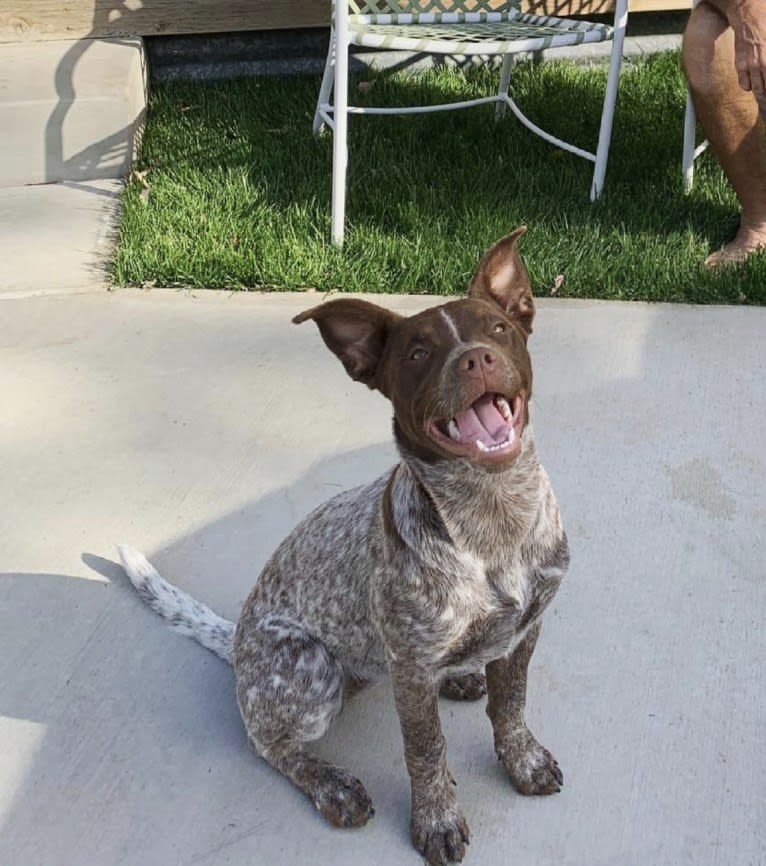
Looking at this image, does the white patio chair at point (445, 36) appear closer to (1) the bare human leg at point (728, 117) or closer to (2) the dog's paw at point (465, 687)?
(1) the bare human leg at point (728, 117)

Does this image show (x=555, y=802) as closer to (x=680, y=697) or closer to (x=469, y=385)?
(x=680, y=697)

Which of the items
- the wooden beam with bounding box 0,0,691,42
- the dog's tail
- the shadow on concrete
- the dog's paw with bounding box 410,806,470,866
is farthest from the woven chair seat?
the dog's paw with bounding box 410,806,470,866

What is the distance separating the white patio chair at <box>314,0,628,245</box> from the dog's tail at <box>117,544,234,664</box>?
7.56 feet

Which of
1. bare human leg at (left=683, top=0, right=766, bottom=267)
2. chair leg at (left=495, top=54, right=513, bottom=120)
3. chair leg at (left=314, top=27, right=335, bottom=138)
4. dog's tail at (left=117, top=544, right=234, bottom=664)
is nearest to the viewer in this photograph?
A: dog's tail at (left=117, top=544, right=234, bottom=664)

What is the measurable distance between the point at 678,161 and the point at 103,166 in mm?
2957

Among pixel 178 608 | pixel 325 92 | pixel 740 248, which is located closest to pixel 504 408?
pixel 178 608

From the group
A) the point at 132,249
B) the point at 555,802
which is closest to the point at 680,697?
the point at 555,802

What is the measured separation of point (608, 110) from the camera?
5480 millimetres

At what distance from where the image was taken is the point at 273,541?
3.68 m

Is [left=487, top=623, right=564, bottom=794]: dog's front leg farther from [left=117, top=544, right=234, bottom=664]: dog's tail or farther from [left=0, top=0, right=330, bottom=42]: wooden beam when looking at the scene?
[left=0, top=0, right=330, bottom=42]: wooden beam

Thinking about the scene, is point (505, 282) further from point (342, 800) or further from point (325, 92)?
point (325, 92)

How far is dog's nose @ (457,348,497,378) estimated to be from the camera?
2.22 metres

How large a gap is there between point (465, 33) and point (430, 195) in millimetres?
754

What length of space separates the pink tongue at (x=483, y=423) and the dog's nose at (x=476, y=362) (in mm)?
88
